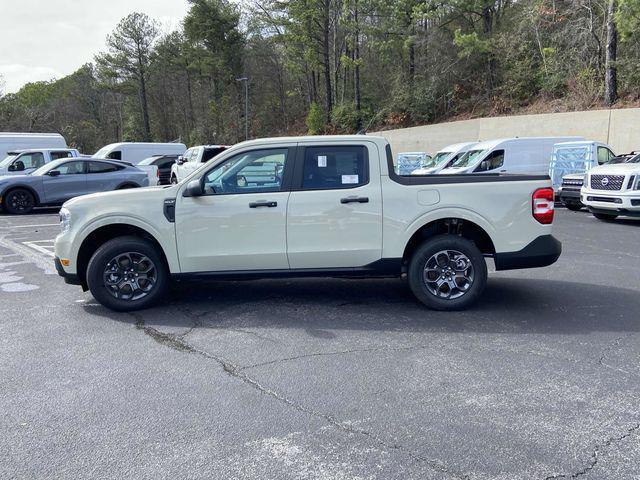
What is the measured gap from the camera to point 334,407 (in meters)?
3.61

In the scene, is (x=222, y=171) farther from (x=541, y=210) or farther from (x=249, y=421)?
(x=541, y=210)

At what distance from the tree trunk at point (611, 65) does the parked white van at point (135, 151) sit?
62.5ft

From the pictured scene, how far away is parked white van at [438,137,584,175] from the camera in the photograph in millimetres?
16484

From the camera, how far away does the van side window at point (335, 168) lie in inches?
220

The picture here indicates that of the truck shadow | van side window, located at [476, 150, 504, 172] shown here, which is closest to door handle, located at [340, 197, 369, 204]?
the truck shadow

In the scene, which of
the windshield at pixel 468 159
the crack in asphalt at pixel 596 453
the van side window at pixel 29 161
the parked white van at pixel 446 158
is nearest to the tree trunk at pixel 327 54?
the parked white van at pixel 446 158

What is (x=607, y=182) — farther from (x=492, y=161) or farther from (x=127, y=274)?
(x=127, y=274)

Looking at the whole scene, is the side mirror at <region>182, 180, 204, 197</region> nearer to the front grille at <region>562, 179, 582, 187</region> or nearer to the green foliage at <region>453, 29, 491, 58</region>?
the front grille at <region>562, 179, 582, 187</region>

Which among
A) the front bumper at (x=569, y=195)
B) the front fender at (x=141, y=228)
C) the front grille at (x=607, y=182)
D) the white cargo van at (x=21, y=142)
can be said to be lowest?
the front bumper at (x=569, y=195)

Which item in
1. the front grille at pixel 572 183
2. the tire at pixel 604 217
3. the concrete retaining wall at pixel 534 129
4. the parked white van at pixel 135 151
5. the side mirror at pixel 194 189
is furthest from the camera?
the parked white van at pixel 135 151

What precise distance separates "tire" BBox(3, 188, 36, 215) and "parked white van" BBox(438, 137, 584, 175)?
40.9 feet

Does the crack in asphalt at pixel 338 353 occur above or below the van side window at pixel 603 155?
below

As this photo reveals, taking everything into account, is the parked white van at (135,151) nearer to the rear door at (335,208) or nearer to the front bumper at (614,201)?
the front bumper at (614,201)

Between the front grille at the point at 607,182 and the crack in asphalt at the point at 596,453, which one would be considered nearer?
the crack in asphalt at the point at 596,453
